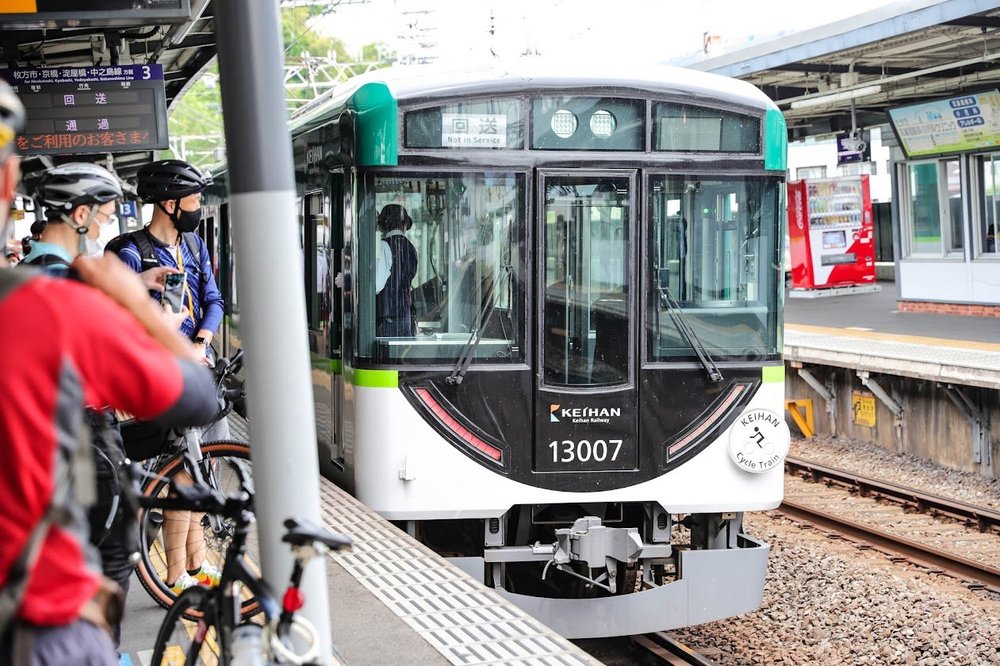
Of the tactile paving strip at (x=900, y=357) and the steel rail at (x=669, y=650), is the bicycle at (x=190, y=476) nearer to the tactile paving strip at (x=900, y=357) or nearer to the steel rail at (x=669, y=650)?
the steel rail at (x=669, y=650)

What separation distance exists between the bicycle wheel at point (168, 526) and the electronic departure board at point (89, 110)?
16.1 feet

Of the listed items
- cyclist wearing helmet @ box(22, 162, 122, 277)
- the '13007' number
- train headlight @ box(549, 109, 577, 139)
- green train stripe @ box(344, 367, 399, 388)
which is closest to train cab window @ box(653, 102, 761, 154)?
train headlight @ box(549, 109, 577, 139)

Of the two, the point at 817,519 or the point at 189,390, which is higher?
the point at 189,390

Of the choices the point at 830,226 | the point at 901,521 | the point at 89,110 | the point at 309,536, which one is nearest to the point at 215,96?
the point at 830,226

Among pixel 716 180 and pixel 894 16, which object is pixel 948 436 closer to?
pixel 894 16

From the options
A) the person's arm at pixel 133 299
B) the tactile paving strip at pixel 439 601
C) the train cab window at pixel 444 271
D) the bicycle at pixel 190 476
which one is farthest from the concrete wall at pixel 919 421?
the person's arm at pixel 133 299

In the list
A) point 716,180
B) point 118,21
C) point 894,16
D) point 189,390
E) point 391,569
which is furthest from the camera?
point 894,16

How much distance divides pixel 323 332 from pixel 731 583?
113 inches

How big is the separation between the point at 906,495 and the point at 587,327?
250 inches

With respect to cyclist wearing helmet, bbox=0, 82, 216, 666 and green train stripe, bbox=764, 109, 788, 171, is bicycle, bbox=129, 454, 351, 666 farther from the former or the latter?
green train stripe, bbox=764, 109, 788, 171

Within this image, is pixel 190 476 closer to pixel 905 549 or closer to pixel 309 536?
pixel 309 536

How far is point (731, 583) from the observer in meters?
7.23

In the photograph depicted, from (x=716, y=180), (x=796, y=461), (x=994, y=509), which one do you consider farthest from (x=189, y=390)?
(x=796, y=461)

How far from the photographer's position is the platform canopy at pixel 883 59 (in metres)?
14.5
